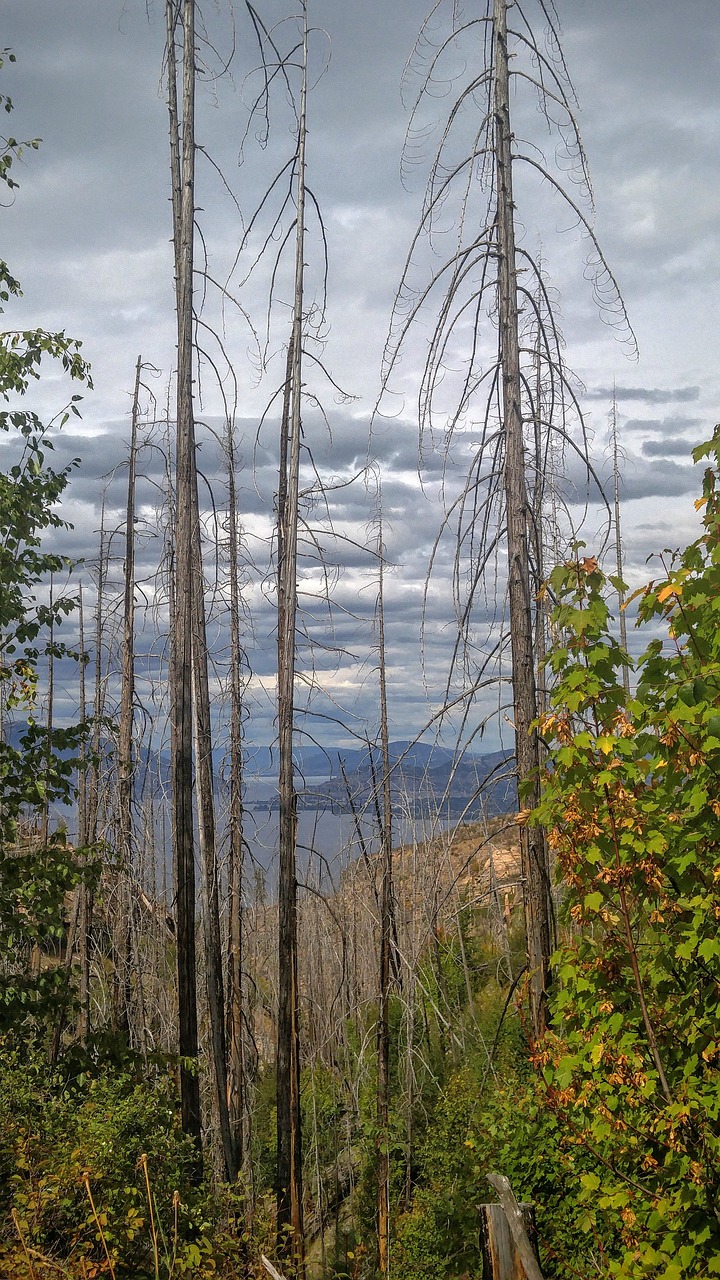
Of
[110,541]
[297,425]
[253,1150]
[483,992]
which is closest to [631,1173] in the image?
[297,425]

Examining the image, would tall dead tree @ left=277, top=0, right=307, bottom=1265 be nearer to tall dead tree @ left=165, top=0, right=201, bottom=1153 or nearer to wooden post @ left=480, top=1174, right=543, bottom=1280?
tall dead tree @ left=165, top=0, right=201, bottom=1153

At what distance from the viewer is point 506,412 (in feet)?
19.5

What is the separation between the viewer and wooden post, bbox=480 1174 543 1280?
→ 11.4ft

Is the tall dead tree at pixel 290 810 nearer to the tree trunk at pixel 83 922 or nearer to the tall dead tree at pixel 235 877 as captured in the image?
the tree trunk at pixel 83 922

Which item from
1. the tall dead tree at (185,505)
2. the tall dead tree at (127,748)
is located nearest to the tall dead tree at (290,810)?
the tall dead tree at (185,505)

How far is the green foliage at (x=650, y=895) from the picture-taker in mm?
3227

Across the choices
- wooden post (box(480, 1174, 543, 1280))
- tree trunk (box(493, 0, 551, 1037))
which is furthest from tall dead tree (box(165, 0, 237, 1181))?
wooden post (box(480, 1174, 543, 1280))

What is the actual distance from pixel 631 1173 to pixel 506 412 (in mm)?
4371

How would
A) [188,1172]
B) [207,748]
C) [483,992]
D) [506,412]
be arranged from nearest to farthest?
[506,412]
[188,1172]
[207,748]
[483,992]

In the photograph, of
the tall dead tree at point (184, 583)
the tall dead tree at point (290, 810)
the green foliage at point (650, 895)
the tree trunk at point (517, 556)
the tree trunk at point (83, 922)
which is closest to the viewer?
the green foliage at point (650, 895)

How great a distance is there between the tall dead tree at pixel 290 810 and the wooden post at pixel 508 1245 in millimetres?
4897

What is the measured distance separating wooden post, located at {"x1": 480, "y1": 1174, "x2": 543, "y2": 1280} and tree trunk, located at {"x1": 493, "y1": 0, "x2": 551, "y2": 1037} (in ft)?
6.65

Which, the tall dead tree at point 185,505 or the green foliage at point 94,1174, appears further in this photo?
the tall dead tree at point 185,505

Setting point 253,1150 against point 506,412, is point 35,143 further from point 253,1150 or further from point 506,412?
point 253,1150
